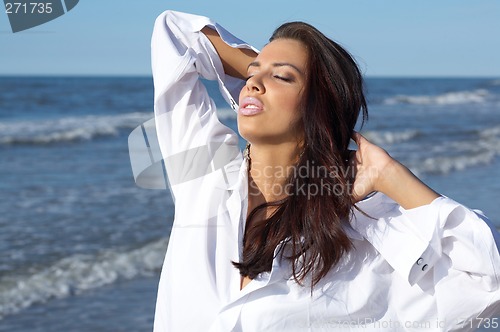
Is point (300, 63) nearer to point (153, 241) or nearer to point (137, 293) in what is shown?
point (137, 293)

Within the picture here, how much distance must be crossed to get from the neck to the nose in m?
0.21

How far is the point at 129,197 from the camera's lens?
8602 millimetres

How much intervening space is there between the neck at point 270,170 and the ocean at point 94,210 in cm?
47

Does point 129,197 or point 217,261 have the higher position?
point 217,261

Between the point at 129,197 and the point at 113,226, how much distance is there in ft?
3.94

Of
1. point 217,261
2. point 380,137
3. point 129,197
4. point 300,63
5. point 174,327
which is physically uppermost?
point 300,63

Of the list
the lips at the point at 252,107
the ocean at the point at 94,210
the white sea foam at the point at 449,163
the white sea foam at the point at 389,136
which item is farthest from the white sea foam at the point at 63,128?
the lips at the point at 252,107

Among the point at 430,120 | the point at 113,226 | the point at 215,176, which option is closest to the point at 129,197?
the point at 113,226

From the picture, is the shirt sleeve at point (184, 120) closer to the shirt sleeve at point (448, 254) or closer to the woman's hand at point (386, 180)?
the woman's hand at point (386, 180)

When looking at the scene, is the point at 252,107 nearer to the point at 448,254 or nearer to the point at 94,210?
the point at 448,254

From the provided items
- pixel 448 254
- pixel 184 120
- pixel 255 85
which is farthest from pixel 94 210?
pixel 448 254

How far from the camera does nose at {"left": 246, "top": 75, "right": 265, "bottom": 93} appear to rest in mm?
2693

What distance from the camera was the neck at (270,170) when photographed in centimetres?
279

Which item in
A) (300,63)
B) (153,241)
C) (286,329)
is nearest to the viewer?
(286,329)
